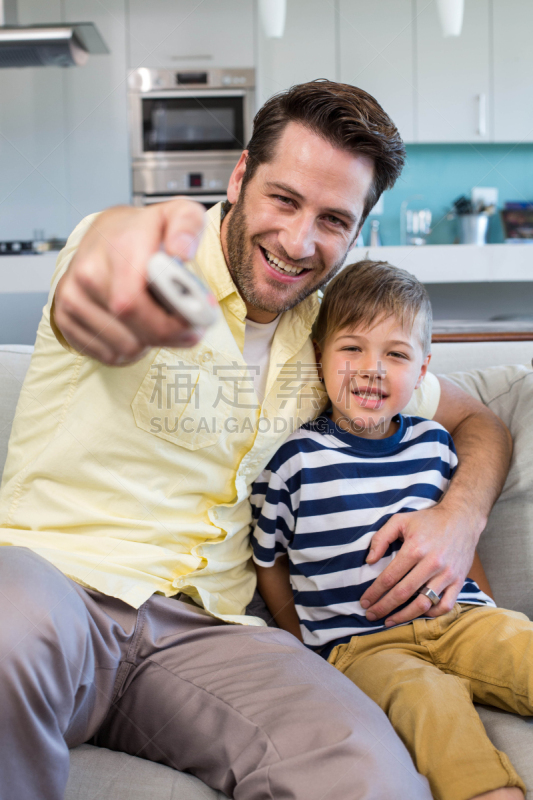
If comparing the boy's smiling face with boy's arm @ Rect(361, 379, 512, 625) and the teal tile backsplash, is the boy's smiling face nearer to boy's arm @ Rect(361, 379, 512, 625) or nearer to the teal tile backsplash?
boy's arm @ Rect(361, 379, 512, 625)

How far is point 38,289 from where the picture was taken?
3.09 m

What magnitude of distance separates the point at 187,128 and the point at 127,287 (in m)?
3.28

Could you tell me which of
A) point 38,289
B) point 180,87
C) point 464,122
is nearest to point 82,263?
point 38,289

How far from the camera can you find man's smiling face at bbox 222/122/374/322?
93 centimetres

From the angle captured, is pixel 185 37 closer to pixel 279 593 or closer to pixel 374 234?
pixel 374 234

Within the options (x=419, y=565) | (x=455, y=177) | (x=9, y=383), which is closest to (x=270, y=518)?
(x=419, y=565)

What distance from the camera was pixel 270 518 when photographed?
0.97 metres

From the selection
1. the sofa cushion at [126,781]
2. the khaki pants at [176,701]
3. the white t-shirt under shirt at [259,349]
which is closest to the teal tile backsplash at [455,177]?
the white t-shirt under shirt at [259,349]

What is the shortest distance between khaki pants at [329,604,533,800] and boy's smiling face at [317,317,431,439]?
328 millimetres

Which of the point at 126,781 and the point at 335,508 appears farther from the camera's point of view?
the point at 335,508

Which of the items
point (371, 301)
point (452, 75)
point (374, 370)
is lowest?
point (374, 370)

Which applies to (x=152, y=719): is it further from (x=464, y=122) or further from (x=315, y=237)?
(x=464, y=122)

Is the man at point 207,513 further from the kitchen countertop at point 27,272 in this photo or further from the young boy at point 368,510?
the kitchen countertop at point 27,272

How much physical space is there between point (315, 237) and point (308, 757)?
69cm
